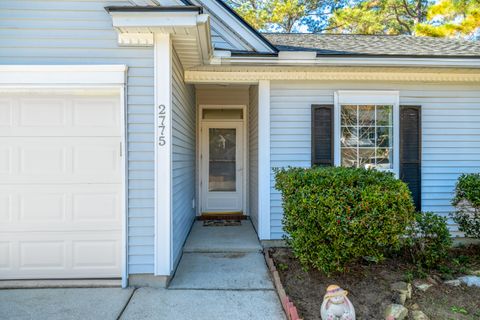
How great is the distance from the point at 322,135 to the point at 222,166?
257 cm

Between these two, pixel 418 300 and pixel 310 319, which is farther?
pixel 418 300

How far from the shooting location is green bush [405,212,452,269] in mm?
3686

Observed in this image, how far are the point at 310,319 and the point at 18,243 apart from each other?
3249 mm

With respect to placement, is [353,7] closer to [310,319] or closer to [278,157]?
[278,157]

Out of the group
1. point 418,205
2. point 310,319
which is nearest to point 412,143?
point 418,205

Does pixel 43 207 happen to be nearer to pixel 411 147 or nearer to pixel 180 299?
pixel 180 299

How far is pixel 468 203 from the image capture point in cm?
474

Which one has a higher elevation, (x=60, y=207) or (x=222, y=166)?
(x=222, y=166)

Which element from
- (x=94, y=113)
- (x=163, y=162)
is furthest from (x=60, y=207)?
(x=163, y=162)

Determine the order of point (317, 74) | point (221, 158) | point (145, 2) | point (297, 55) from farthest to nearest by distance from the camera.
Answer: point (221, 158) < point (317, 74) < point (297, 55) < point (145, 2)

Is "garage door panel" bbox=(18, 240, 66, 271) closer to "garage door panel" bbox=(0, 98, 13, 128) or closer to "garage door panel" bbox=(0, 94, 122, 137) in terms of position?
"garage door panel" bbox=(0, 94, 122, 137)

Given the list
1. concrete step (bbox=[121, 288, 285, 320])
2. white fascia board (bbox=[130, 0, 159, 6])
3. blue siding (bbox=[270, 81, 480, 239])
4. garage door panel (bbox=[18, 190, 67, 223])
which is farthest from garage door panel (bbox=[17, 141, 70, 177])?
blue siding (bbox=[270, 81, 480, 239])

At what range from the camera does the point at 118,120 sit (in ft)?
11.5

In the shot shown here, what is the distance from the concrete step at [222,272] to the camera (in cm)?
348
